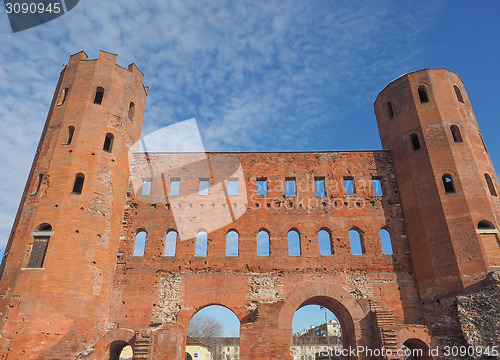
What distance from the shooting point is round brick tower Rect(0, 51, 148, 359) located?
39.9ft

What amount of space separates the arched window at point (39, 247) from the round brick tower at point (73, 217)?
0.03 m

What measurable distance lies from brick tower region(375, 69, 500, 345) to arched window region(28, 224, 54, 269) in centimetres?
1522

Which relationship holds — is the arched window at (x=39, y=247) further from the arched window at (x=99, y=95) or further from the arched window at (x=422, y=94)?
the arched window at (x=422, y=94)

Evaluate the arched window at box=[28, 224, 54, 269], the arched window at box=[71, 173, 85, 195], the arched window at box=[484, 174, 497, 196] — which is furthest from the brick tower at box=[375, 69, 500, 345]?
the arched window at box=[28, 224, 54, 269]

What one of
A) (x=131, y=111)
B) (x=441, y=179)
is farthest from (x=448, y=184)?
(x=131, y=111)

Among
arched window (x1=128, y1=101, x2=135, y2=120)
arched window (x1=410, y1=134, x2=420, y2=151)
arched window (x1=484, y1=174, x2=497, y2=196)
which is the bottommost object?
arched window (x1=484, y1=174, x2=497, y2=196)

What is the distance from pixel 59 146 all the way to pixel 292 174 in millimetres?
10938

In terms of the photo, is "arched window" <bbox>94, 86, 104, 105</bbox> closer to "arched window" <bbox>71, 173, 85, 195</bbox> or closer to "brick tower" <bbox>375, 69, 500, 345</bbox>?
"arched window" <bbox>71, 173, 85, 195</bbox>

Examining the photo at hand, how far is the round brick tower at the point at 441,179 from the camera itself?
44.2ft

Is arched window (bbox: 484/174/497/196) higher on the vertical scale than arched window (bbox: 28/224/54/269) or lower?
higher

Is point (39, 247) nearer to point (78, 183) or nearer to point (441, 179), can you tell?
point (78, 183)

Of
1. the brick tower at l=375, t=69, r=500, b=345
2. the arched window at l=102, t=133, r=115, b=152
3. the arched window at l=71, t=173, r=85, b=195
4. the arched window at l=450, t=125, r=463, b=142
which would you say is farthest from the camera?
the arched window at l=102, t=133, r=115, b=152

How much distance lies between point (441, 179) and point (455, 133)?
9.07ft

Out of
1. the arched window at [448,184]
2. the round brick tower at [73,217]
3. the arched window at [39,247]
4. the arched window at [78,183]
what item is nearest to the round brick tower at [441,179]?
the arched window at [448,184]
